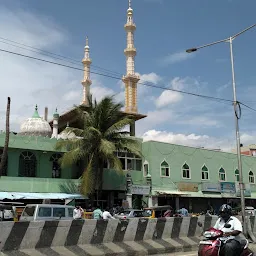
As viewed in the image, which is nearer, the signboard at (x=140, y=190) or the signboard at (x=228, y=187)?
the signboard at (x=140, y=190)

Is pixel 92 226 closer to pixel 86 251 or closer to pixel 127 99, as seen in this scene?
pixel 86 251

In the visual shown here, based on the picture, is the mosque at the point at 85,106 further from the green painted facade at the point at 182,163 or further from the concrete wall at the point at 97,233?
the concrete wall at the point at 97,233

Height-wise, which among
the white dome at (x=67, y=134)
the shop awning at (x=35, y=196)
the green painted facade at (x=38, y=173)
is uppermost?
the white dome at (x=67, y=134)

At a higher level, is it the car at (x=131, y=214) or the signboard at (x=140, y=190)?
the signboard at (x=140, y=190)

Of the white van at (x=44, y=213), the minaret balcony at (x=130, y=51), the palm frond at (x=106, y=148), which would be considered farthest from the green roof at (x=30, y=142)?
the minaret balcony at (x=130, y=51)

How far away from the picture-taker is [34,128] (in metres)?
32.3

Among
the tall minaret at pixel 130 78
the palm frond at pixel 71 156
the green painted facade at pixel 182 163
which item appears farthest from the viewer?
the tall minaret at pixel 130 78

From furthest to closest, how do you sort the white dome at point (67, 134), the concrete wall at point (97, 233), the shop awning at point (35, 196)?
the white dome at point (67, 134) → the shop awning at point (35, 196) → the concrete wall at point (97, 233)

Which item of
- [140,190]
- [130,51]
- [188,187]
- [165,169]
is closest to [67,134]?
[140,190]

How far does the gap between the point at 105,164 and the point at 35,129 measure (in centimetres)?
635

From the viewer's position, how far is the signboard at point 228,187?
38625 mm

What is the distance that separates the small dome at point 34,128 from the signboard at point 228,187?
17441mm

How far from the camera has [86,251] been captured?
34.7ft

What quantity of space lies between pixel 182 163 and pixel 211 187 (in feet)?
13.0
